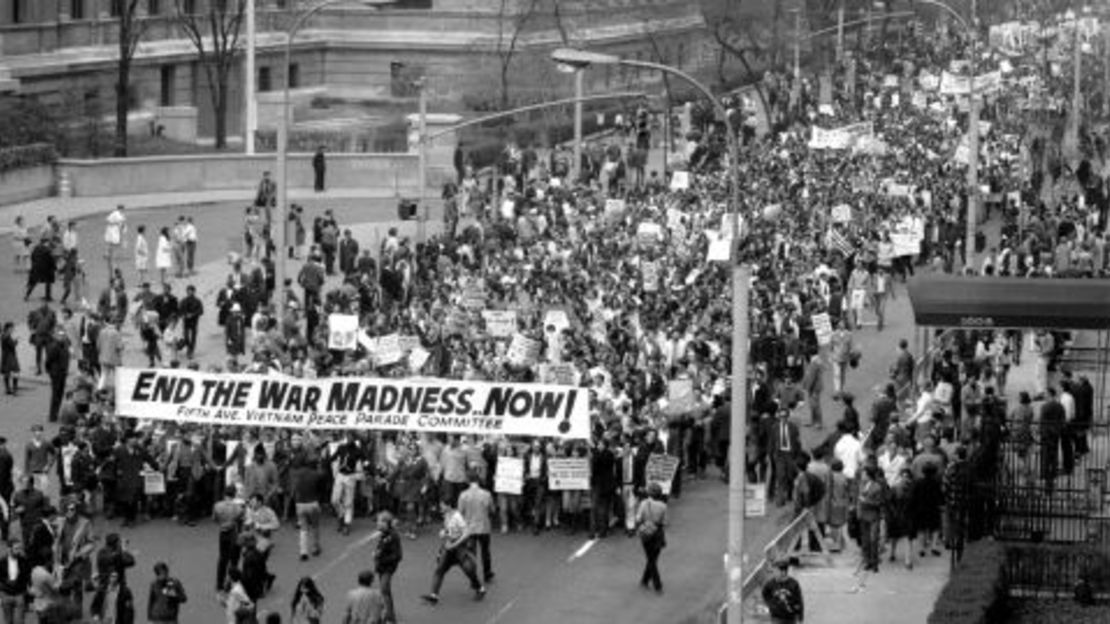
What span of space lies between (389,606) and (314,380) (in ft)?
22.6

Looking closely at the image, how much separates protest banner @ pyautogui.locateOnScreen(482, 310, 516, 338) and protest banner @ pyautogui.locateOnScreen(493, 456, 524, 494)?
9.18 meters

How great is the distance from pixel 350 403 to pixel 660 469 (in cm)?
390

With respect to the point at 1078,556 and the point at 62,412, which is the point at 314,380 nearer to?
the point at 62,412

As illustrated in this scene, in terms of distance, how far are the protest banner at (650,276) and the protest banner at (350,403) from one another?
13.5 m

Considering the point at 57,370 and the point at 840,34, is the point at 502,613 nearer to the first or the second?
the point at 57,370

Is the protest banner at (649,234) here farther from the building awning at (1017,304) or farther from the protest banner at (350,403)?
the protest banner at (350,403)

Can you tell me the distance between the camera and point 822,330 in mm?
52719

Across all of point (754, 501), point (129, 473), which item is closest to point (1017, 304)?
point (754, 501)

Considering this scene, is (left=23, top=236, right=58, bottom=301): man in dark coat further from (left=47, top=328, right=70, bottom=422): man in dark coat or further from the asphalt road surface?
the asphalt road surface

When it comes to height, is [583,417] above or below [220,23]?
below

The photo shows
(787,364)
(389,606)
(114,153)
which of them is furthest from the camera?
(114,153)

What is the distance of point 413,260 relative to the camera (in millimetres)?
61031

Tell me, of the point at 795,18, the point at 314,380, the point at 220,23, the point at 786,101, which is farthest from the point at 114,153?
the point at 314,380

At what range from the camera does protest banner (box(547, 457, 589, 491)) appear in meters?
42.7
